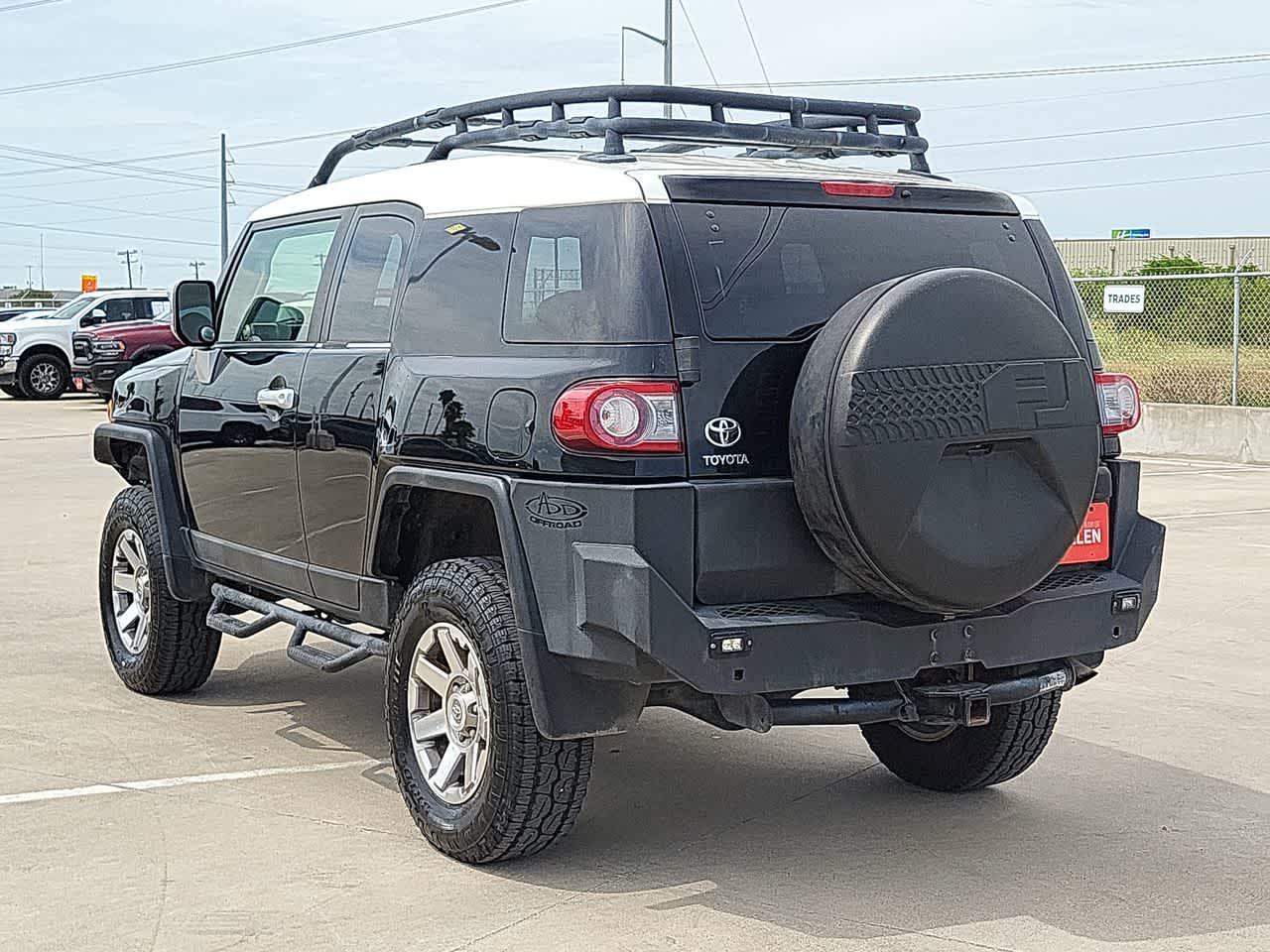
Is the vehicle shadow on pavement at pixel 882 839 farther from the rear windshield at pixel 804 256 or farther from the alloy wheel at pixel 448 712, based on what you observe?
the rear windshield at pixel 804 256

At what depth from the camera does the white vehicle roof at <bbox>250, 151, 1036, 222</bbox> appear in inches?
190

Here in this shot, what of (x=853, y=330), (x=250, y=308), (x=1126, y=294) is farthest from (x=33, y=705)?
(x=1126, y=294)

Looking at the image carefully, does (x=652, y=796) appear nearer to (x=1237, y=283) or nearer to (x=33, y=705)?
(x=33, y=705)

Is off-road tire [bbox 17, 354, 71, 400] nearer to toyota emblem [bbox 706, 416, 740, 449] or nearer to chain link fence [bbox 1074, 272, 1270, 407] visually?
chain link fence [bbox 1074, 272, 1270, 407]

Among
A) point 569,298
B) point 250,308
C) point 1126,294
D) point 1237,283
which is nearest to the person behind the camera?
point 569,298

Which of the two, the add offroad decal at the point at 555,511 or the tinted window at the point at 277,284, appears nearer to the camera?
the add offroad decal at the point at 555,511

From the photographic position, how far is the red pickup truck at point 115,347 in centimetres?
2661

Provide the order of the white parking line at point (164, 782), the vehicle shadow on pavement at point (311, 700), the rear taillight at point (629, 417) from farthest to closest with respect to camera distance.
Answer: the vehicle shadow on pavement at point (311, 700) < the white parking line at point (164, 782) < the rear taillight at point (629, 417)

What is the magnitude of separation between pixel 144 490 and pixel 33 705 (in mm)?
971

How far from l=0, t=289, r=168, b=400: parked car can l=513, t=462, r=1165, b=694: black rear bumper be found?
84.2 feet

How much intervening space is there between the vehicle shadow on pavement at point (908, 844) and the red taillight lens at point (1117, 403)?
127cm

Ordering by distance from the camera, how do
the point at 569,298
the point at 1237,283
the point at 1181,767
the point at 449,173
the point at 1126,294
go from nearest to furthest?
the point at 569,298, the point at 449,173, the point at 1181,767, the point at 1237,283, the point at 1126,294

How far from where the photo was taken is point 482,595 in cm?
489

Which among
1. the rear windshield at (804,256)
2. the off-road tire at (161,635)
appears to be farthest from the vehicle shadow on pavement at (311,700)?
the rear windshield at (804,256)
